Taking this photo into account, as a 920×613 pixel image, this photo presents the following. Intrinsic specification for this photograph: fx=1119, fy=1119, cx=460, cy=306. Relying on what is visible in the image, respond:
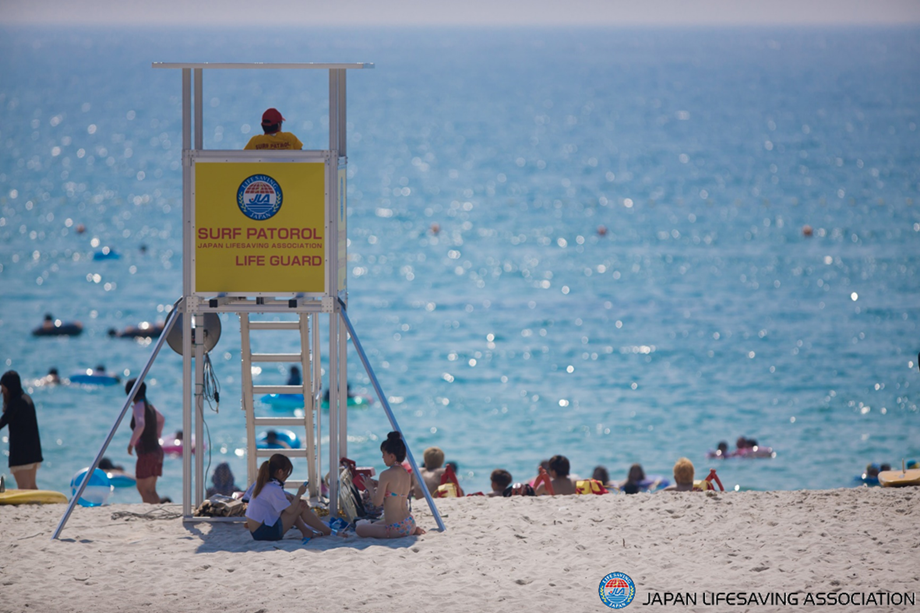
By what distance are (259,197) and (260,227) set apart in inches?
11.4

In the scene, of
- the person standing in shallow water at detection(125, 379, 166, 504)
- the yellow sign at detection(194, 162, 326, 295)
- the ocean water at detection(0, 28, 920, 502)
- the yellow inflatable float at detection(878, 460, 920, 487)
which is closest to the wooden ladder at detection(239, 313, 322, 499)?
the yellow sign at detection(194, 162, 326, 295)

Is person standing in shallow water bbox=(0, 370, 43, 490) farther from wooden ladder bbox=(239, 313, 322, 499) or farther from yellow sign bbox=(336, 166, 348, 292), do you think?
yellow sign bbox=(336, 166, 348, 292)

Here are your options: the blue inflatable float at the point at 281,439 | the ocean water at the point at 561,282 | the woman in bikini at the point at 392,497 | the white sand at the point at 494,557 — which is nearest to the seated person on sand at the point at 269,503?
the white sand at the point at 494,557

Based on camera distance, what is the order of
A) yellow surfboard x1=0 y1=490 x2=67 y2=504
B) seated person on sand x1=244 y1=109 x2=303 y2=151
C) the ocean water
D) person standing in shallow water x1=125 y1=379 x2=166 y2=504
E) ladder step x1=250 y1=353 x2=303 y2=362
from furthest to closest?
the ocean water, person standing in shallow water x1=125 y1=379 x2=166 y2=504, yellow surfboard x1=0 y1=490 x2=67 y2=504, ladder step x1=250 y1=353 x2=303 y2=362, seated person on sand x1=244 y1=109 x2=303 y2=151

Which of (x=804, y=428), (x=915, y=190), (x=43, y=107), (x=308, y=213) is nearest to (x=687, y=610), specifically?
(x=308, y=213)

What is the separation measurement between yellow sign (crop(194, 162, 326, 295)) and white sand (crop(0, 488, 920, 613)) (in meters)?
2.49

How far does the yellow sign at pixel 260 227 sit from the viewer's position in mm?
10859

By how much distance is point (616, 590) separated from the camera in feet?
30.6

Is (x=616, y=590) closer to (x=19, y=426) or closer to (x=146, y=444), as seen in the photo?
(x=146, y=444)

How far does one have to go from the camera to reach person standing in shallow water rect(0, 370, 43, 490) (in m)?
12.7

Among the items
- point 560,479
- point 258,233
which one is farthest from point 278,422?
point 560,479

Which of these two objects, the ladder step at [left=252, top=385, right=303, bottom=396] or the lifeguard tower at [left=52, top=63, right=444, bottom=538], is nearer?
the lifeguard tower at [left=52, top=63, right=444, bottom=538]

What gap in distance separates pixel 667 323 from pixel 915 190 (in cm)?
3544

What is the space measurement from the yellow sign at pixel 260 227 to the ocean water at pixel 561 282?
38.4 feet
